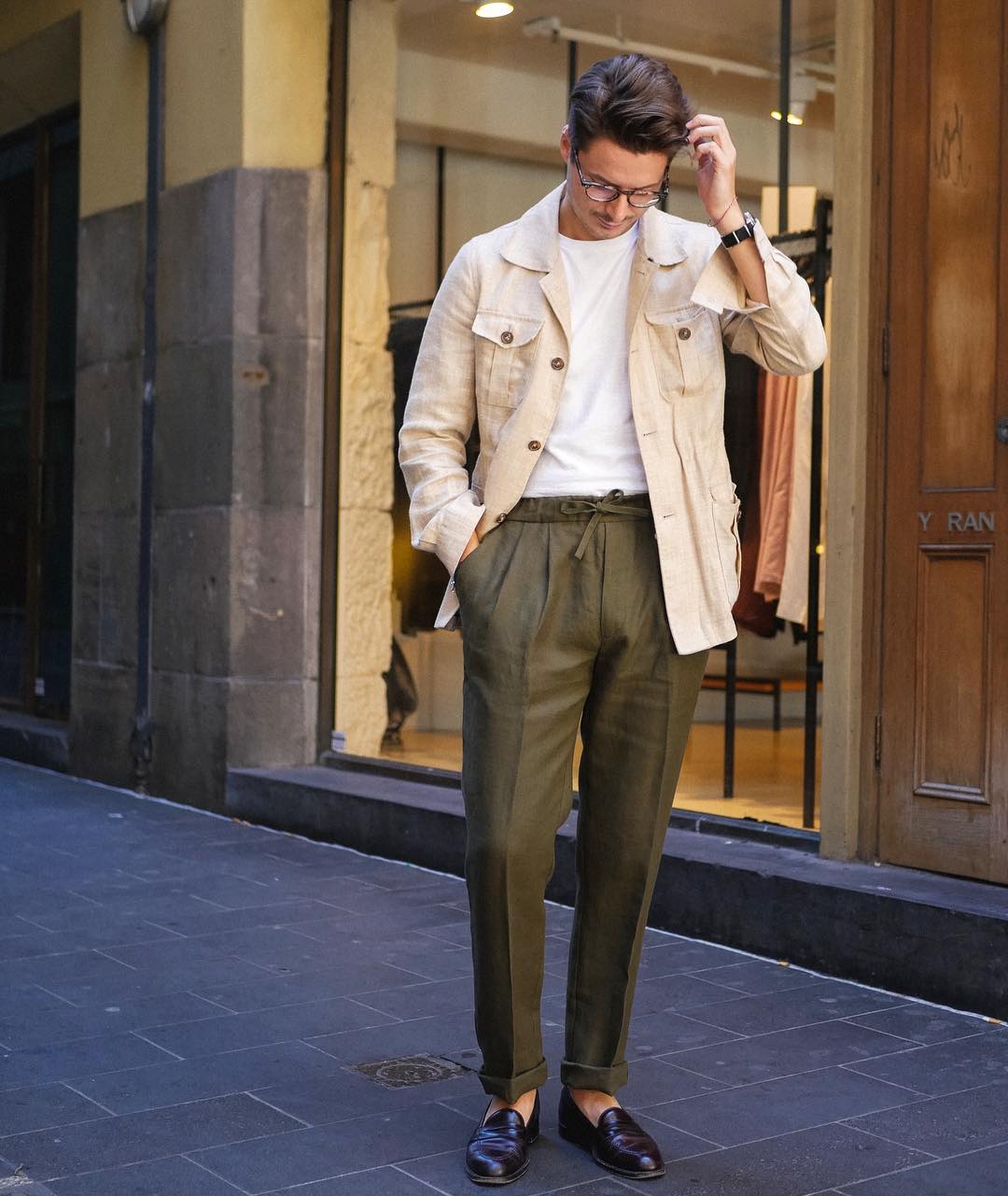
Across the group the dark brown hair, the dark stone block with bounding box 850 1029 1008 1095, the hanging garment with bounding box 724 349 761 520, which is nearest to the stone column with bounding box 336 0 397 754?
the hanging garment with bounding box 724 349 761 520

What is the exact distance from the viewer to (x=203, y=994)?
4766 millimetres

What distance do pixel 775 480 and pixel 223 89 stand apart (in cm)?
337

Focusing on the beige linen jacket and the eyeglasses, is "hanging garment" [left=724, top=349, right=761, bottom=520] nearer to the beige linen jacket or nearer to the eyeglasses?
the beige linen jacket

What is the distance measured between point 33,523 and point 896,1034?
7.44 metres

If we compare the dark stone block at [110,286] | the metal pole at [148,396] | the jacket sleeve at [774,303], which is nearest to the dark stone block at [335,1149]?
the jacket sleeve at [774,303]

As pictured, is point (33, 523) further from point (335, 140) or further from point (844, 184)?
point (844, 184)

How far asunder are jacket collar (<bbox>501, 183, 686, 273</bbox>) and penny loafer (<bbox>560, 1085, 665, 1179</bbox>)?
169cm

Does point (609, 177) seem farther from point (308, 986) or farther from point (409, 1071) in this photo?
point (308, 986)

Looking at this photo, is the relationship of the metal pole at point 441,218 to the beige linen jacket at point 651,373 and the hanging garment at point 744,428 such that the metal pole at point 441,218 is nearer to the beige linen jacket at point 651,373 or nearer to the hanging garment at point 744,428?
the hanging garment at point 744,428

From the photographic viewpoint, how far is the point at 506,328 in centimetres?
337

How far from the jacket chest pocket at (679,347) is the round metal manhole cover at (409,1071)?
5.63 feet

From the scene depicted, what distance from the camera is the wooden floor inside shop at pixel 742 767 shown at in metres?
6.23

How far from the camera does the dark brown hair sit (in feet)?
10.0

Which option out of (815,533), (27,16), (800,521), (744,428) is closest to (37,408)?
(27,16)
